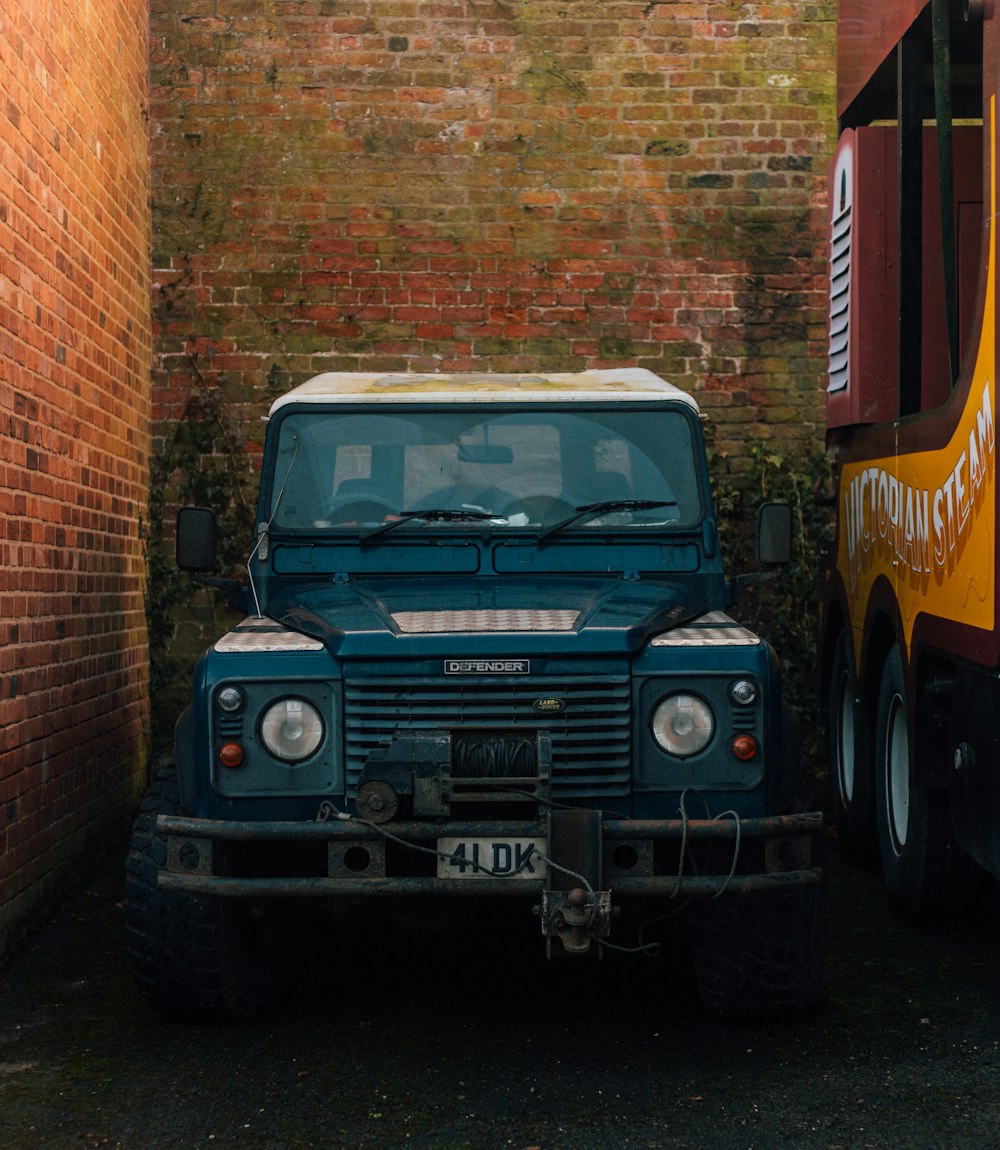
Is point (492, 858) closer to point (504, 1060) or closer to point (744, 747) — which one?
point (504, 1060)

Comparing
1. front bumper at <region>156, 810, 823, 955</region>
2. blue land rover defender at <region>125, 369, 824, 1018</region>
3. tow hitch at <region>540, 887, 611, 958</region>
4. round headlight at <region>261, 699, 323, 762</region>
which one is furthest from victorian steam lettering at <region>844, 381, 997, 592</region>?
round headlight at <region>261, 699, 323, 762</region>

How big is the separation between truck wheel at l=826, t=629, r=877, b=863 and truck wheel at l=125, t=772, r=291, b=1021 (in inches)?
132

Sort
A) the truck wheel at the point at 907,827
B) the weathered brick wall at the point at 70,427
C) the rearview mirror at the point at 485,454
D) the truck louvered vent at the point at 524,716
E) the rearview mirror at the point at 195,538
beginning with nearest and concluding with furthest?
the truck louvered vent at the point at 524,716, the rearview mirror at the point at 485,454, the rearview mirror at the point at 195,538, the truck wheel at the point at 907,827, the weathered brick wall at the point at 70,427

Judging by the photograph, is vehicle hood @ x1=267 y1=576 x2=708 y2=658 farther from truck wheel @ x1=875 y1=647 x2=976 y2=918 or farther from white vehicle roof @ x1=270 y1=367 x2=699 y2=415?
truck wheel @ x1=875 y1=647 x2=976 y2=918

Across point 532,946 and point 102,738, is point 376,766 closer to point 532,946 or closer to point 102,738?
point 532,946

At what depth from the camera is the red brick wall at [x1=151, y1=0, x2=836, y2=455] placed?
29.8ft

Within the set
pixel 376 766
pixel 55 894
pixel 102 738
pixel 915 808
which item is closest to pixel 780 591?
pixel 915 808

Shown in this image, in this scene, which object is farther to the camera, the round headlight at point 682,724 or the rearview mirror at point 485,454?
the rearview mirror at point 485,454

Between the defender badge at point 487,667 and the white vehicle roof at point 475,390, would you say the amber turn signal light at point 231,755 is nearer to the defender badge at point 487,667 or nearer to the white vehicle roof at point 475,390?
the defender badge at point 487,667

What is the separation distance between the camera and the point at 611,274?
9109 mm

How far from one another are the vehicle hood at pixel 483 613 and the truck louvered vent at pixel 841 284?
7.61 ft

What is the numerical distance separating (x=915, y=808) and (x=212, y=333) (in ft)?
17.6

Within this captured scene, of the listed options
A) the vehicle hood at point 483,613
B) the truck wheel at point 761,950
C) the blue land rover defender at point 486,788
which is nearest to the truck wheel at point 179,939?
the blue land rover defender at point 486,788

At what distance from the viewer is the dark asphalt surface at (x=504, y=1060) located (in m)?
3.80
